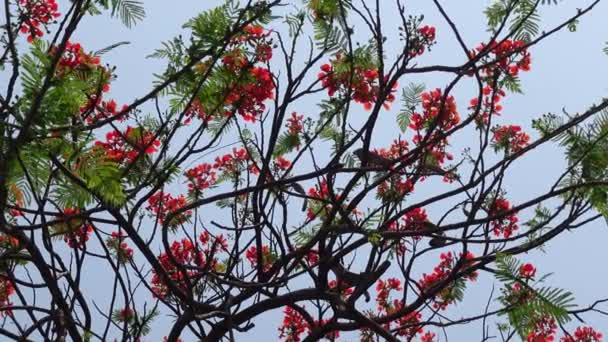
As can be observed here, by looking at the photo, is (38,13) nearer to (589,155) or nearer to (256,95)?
(256,95)

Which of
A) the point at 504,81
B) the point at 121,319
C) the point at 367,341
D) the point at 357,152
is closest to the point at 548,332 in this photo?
the point at 367,341

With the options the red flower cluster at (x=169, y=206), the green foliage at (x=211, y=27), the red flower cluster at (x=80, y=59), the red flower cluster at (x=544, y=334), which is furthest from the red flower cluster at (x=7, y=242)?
the red flower cluster at (x=544, y=334)

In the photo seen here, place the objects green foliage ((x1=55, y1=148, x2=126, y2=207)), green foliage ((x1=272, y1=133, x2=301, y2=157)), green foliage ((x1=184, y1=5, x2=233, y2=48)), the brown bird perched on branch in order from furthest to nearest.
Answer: green foliage ((x1=272, y1=133, x2=301, y2=157)) → the brown bird perched on branch → green foliage ((x1=184, y1=5, x2=233, y2=48)) → green foliage ((x1=55, y1=148, x2=126, y2=207))

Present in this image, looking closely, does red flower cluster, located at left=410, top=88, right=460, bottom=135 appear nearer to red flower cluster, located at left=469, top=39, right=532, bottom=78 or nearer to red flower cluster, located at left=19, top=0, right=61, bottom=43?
red flower cluster, located at left=469, top=39, right=532, bottom=78

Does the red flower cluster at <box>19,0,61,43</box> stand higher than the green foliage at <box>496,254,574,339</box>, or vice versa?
the red flower cluster at <box>19,0,61,43</box>

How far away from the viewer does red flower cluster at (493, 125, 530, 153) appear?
10.1ft

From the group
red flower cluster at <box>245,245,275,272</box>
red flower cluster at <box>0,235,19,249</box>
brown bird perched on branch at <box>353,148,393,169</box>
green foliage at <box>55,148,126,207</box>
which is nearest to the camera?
green foliage at <box>55,148,126,207</box>

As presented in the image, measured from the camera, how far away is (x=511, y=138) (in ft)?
Result: 10.2

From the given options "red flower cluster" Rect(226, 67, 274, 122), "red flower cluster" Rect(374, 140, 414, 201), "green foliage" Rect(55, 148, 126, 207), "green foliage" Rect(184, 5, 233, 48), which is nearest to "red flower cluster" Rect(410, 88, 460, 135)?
"red flower cluster" Rect(374, 140, 414, 201)

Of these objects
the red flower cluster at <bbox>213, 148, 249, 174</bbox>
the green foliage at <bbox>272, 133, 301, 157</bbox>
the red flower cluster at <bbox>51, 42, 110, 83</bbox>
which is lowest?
the red flower cluster at <bbox>51, 42, 110, 83</bbox>

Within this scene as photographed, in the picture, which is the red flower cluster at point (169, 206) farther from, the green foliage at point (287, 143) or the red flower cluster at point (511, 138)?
the red flower cluster at point (511, 138)

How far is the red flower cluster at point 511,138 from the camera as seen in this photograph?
10.1ft

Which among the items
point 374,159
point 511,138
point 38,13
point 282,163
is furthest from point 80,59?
point 511,138

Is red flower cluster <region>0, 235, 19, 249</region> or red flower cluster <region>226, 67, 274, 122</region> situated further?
red flower cluster <region>0, 235, 19, 249</region>
